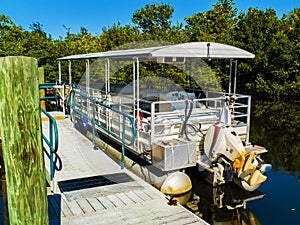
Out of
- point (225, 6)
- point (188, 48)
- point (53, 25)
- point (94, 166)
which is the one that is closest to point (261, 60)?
point (225, 6)

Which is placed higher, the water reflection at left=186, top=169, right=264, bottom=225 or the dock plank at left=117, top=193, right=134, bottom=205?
the dock plank at left=117, top=193, right=134, bottom=205

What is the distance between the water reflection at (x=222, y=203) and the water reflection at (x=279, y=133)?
222 cm

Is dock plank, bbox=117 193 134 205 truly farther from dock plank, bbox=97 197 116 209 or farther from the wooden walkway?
dock plank, bbox=97 197 116 209

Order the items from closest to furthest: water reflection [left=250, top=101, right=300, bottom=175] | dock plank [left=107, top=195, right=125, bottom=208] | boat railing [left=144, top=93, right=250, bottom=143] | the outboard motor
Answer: dock plank [left=107, top=195, right=125, bottom=208]
the outboard motor
boat railing [left=144, top=93, right=250, bottom=143]
water reflection [left=250, top=101, right=300, bottom=175]

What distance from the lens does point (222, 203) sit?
6320mm

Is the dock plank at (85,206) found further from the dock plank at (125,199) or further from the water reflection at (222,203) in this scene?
the water reflection at (222,203)

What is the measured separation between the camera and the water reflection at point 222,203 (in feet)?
19.1

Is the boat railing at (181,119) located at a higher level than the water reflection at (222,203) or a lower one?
higher

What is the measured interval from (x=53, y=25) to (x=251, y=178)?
41135mm

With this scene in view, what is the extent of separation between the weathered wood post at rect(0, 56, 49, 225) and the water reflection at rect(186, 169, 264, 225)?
4.11 meters

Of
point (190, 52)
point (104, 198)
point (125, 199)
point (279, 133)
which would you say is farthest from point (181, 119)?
point (279, 133)

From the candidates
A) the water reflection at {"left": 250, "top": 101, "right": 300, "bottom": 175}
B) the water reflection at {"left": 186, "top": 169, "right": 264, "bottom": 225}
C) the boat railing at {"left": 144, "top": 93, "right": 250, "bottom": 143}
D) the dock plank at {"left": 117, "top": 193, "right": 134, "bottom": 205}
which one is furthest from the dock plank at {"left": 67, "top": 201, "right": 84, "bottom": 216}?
the water reflection at {"left": 250, "top": 101, "right": 300, "bottom": 175}

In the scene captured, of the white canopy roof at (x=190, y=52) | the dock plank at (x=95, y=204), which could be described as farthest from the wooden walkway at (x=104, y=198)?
the white canopy roof at (x=190, y=52)

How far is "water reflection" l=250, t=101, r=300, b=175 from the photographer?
899cm
